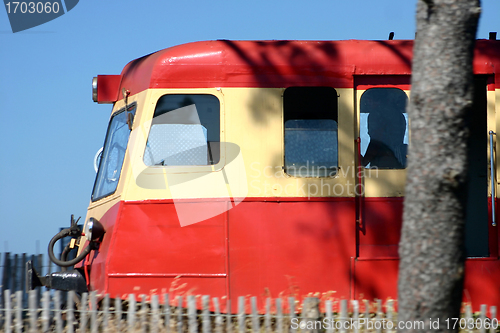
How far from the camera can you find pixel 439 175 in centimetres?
337

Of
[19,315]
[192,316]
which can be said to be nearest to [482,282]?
[192,316]

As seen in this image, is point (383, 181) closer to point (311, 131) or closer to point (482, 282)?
point (311, 131)

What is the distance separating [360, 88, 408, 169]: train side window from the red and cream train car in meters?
0.01

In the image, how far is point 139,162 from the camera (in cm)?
563

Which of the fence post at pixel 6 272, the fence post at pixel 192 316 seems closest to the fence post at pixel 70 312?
the fence post at pixel 192 316

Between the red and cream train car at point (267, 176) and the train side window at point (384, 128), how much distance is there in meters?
0.01

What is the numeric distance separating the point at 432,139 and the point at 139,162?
124 inches

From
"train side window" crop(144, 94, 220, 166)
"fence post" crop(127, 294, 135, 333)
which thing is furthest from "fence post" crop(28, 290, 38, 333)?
"train side window" crop(144, 94, 220, 166)

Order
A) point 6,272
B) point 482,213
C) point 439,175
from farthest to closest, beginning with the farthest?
point 6,272, point 482,213, point 439,175

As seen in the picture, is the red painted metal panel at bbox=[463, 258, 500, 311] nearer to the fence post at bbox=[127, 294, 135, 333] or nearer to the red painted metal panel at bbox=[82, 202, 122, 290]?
the fence post at bbox=[127, 294, 135, 333]

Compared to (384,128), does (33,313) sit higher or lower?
lower

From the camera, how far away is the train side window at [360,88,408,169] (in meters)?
5.74

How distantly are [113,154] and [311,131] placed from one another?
224cm

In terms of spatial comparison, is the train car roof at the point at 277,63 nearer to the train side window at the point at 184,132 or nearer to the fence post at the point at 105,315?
the train side window at the point at 184,132
